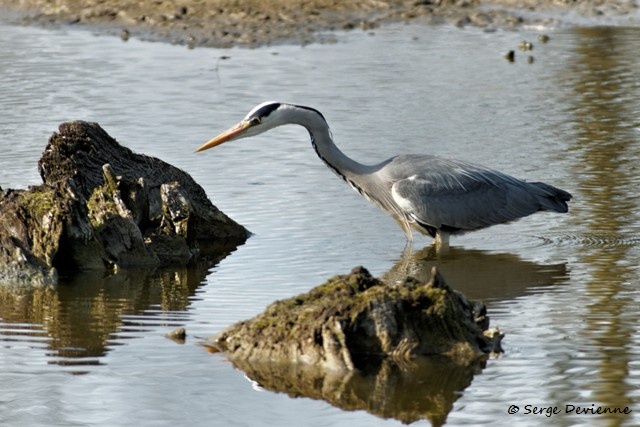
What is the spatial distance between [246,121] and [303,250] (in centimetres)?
115

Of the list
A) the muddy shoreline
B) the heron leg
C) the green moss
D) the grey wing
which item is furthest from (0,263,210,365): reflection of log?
the muddy shoreline

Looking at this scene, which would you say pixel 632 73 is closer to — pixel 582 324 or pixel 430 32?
pixel 430 32

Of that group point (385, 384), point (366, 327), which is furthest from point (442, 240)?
point (385, 384)

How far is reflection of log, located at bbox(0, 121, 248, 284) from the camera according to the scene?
9.17 meters

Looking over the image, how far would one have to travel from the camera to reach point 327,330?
6.88 m

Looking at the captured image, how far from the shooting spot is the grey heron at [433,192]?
1034 centimetres

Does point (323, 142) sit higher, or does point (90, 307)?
point (323, 142)

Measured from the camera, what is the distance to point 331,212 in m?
11.1

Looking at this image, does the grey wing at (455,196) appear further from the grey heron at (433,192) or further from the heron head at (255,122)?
the heron head at (255,122)

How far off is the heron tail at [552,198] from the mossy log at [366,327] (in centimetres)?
339

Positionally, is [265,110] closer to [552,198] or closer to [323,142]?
[323,142]

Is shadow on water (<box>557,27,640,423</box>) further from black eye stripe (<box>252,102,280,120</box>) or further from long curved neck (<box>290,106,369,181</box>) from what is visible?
black eye stripe (<box>252,102,280,120</box>)

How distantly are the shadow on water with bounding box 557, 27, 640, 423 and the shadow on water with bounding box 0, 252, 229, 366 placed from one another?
2.68 meters

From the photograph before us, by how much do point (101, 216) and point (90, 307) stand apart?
3.70 feet
